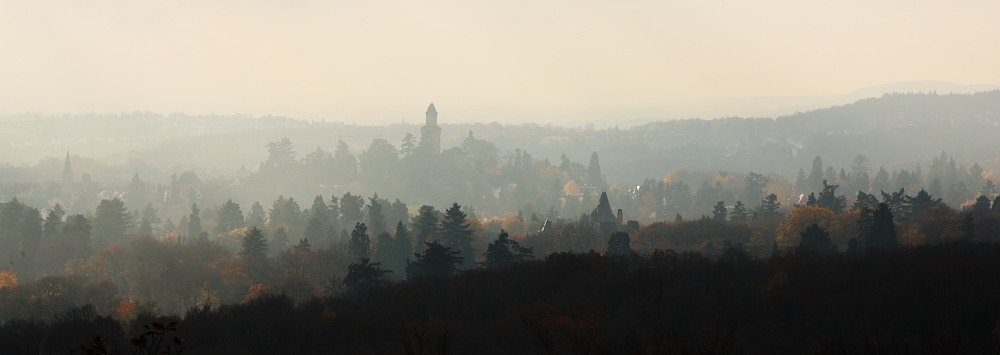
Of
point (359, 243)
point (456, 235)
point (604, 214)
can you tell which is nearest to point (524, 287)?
point (456, 235)

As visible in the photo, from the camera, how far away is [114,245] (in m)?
108

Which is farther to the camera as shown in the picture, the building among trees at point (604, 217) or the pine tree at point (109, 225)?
the pine tree at point (109, 225)

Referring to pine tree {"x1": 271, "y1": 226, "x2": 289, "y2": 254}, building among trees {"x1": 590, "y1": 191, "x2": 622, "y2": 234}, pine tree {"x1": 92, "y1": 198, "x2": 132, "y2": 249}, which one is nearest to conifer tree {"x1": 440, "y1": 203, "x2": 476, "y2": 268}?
building among trees {"x1": 590, "y1": 191, "x2": 622, "y2": 234}

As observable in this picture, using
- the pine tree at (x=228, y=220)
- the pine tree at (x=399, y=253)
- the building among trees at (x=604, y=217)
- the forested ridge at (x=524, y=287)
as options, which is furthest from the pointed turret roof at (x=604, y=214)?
the pine tree at (x=228, y=220)

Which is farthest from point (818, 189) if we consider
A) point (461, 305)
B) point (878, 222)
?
point (461, 305)

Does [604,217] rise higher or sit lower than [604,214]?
lower

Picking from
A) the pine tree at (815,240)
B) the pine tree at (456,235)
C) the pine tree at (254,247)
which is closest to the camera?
the pine tree at (815,240)

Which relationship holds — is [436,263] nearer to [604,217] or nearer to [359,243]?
[359,243]

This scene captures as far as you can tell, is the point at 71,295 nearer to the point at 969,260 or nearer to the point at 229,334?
the point at 229,334

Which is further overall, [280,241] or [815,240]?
[280,241]

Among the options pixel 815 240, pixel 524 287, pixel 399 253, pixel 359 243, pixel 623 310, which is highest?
pixel 623 310

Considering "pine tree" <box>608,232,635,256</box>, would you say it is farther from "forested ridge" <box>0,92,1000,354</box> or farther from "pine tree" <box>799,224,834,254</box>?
"pine tree" <box>799,224,834,254</box>

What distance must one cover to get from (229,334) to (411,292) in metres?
12.1

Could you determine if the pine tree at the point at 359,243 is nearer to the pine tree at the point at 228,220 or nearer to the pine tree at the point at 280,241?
the pine tree at the point at 280,241
